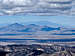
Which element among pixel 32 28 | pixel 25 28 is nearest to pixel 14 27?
pixel 25 28

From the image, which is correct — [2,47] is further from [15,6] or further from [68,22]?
[68,22]

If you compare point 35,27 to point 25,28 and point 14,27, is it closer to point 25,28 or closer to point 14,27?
point 25,28

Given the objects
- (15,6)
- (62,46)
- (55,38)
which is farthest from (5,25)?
(62,46)

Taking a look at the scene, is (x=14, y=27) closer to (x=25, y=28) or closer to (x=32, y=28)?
(x=25, y=28)

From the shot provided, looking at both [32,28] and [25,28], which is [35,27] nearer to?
[32,28]

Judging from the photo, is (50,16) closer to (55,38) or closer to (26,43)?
(55,38)

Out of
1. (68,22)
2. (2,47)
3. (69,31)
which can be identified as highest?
(68,22)

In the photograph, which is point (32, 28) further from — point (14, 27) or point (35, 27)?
point (14, 27)

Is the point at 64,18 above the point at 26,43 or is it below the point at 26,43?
above

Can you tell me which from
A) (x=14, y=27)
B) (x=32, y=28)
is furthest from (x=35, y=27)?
(x=14, y=27)
